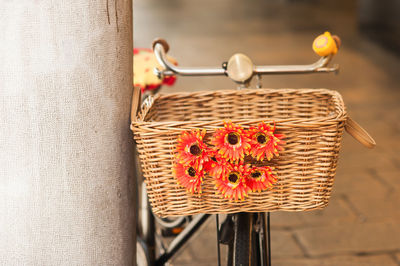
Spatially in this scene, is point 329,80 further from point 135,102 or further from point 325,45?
point 135,102

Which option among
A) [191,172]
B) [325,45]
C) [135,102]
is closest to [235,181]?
[191,172]

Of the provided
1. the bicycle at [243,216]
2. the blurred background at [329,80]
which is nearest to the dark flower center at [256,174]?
the bicycle at [243,216]

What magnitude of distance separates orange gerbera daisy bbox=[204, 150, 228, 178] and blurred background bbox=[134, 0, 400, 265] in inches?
34.4

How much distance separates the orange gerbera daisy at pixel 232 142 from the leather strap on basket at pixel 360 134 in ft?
1.13

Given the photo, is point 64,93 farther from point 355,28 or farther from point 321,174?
point 355,28

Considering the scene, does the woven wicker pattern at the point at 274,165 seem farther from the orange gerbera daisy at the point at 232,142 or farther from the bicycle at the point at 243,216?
the bicycle at the point at 243,216

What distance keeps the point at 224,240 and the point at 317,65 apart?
0.64 meters

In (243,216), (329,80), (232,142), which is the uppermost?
(232,142)

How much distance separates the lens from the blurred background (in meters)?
3.00

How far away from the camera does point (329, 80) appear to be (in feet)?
20.1

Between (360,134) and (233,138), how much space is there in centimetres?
39

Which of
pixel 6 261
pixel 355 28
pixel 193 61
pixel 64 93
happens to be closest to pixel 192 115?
pixel 64 93

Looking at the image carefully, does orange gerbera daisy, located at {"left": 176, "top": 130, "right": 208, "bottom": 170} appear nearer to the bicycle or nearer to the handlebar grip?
the bicycle

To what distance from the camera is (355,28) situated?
30.6ft
